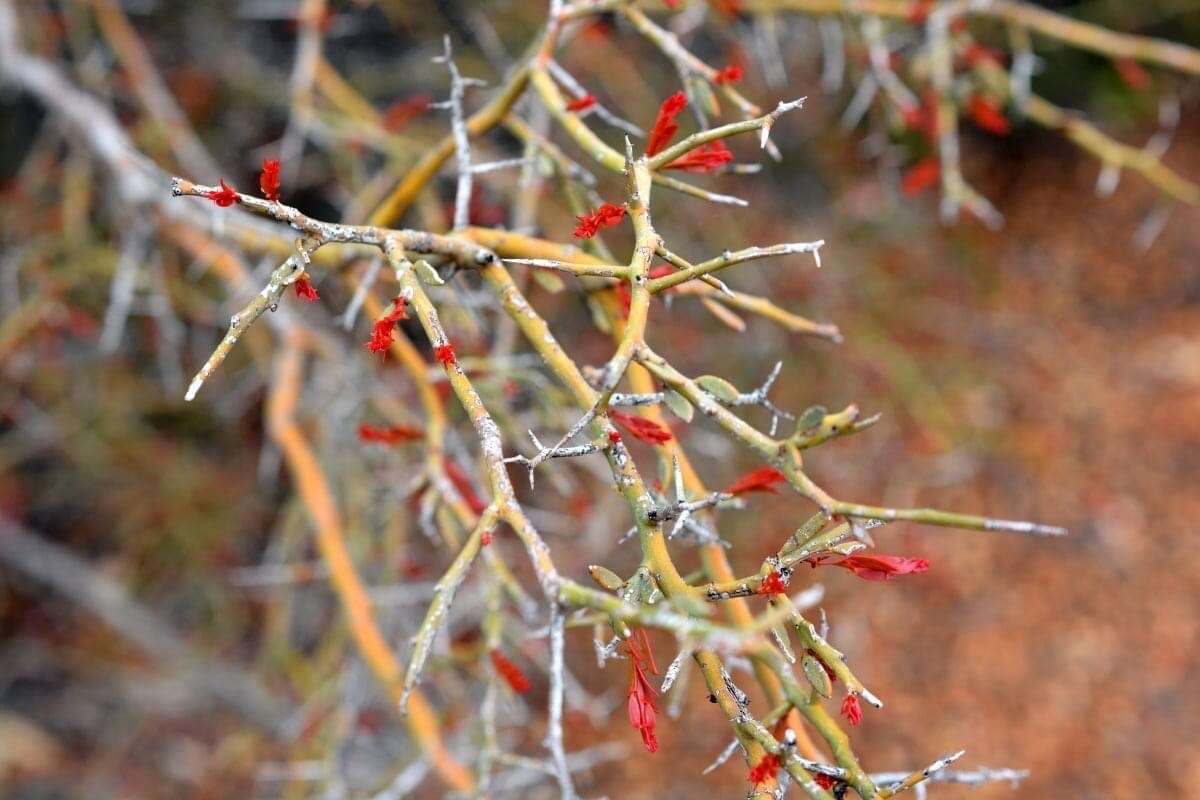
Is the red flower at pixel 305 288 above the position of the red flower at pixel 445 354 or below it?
above

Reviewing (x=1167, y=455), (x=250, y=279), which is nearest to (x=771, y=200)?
(x=1167, y=455)

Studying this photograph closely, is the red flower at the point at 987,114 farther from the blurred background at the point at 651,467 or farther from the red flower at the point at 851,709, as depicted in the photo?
the red flower at the point at 851,709

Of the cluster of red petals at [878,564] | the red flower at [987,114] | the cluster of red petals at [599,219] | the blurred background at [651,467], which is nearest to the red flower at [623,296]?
the cluster of red petals at [599,219]

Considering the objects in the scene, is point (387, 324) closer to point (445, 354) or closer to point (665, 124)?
point (445, 354)

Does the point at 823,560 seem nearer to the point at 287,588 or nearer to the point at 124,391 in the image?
the point at 287,588

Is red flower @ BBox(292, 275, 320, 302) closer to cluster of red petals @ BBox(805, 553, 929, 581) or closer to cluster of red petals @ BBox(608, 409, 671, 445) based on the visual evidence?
cluster of red petals @ BBox(608, 409, 671, 445)
